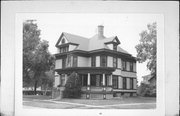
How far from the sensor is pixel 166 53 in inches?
211

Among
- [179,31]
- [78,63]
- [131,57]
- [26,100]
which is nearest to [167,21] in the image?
[179,31]

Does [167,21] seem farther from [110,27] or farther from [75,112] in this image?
[75,112]

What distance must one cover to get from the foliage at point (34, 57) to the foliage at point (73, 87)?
467 mm

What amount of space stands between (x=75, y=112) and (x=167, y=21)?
250 centimetres

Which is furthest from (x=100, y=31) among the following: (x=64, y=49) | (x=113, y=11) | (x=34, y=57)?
(x=34, y=57)

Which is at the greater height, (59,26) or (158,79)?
(59,26)

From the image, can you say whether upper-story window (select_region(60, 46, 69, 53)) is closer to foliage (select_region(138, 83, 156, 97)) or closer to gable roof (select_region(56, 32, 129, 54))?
gable roof (select_region(56, 32, 129, 54))

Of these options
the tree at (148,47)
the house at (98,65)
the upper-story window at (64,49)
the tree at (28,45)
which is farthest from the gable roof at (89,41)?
the tree at (28,45)

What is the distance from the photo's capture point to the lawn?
532cm

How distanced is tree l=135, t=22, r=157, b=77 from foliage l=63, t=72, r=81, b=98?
4.22ft

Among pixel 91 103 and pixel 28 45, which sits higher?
pixel 28 45

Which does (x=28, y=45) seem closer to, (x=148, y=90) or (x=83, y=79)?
(x=83, y=79)

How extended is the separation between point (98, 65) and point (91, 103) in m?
0.75

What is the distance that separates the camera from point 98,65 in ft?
17.8
